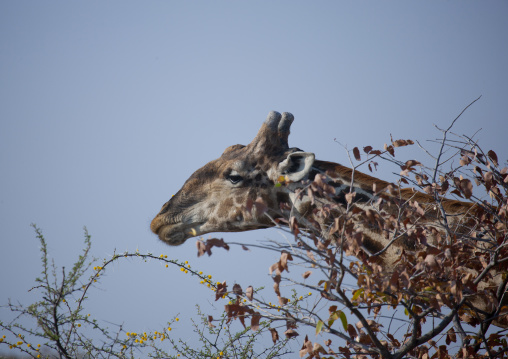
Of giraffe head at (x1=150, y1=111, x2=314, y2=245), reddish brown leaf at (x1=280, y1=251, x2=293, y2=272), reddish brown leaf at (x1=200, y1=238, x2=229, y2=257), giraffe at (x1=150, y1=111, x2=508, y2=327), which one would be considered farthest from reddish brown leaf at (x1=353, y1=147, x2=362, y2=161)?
giraffe head at (x1=150, y1=111, x2=314, y2=245)

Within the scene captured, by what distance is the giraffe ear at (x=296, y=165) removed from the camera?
6.04 metres

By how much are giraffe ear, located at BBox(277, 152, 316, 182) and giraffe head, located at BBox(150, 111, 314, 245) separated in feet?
0.36

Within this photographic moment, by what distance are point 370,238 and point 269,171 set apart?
1545 millimetres

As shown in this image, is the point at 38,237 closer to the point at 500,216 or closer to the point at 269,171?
the point at 269,171

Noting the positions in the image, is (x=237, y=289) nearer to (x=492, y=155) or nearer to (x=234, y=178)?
(x=492, y=155)

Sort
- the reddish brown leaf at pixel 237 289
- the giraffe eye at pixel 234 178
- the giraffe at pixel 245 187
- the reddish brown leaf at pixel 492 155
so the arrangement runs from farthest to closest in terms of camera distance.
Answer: the giraffe eye at pixel 234 178 → the giraffe at pixel 245 187 → the reddish brown leaf at pixel 492 155 → the reddish brown leaf at pixel 237 289

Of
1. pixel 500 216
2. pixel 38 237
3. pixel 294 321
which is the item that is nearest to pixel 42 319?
pixel 38 237

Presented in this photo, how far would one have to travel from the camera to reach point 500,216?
13.3ft

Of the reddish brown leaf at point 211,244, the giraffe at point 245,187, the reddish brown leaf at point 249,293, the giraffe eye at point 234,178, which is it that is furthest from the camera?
the giraffe eye at point 234,178

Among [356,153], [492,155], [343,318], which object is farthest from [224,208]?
[343,318]

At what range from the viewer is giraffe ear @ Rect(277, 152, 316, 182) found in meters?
6.04

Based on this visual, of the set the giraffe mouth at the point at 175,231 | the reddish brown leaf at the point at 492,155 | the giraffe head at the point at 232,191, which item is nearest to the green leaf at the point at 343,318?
the reddish brown leaf at the point at 492,155

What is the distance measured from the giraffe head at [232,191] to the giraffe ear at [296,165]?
0.36ft

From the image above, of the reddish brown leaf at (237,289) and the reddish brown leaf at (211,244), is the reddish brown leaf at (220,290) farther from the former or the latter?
the reddish brown leaf at (211,244)
